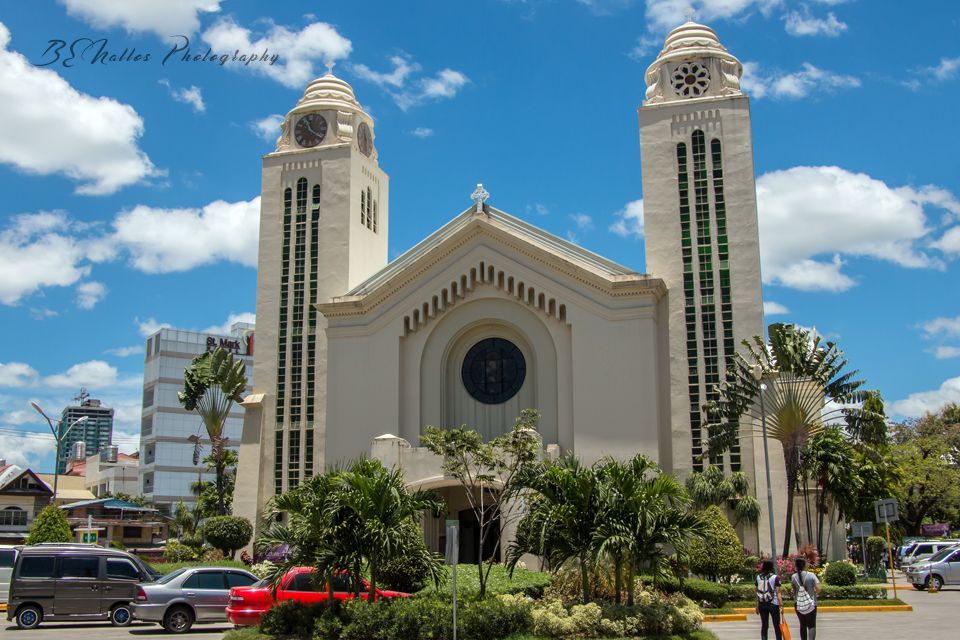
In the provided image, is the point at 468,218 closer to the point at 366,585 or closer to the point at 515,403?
the point at 515,403

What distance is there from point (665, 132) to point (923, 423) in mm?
31133

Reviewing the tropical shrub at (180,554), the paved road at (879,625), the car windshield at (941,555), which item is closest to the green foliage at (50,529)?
the tropical shrub at (180,554)

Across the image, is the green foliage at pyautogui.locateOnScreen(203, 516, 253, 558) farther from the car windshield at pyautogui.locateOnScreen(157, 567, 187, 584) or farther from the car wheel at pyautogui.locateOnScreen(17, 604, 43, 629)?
the car windshield at pyautogui.locateOnScreen(157, 567, 187, 584)

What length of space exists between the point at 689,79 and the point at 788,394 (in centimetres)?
1643

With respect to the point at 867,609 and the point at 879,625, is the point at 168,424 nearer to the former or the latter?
the point at 867,609

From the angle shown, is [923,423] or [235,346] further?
[235,346]

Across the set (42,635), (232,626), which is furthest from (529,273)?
(42,635)

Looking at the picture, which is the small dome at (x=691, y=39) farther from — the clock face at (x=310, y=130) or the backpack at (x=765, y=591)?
the backpack at (x=765, y=591)

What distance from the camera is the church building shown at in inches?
1550

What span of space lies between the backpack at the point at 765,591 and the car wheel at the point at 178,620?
13844 mm

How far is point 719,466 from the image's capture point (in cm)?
3875

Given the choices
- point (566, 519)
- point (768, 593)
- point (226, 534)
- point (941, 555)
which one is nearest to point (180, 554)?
point (226, 534)

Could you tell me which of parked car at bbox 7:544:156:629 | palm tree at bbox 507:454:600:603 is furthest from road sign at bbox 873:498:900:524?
parked car at bbox 7:544:156:629

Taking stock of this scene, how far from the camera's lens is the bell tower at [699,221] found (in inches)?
1564
